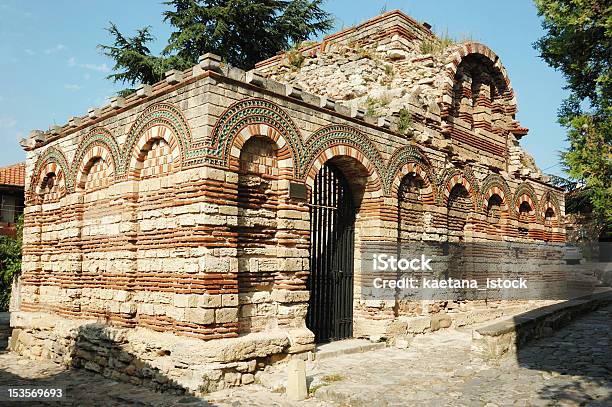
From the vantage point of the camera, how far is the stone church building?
7.07m

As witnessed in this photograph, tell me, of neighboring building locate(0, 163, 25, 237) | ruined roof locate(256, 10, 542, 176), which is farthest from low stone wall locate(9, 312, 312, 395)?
neighboring building locate(0, 163, 25, 237)

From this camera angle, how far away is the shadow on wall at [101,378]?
685 centimetres

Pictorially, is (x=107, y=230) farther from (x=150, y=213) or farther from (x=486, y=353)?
(x=486, y=353)

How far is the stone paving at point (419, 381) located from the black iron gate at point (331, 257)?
35.8 inches

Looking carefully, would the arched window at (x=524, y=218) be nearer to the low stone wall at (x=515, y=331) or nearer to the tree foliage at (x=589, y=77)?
the low stone wall at (x=515, y=331)

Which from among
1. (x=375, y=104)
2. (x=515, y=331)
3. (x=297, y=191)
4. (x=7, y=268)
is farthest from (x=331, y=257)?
(x=7, y=268)

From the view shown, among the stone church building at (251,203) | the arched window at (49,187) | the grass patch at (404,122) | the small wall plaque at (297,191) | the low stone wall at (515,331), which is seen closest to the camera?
the stone church building at (251,203)

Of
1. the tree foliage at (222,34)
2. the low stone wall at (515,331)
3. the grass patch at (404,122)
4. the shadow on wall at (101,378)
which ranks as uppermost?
the tree foliage at (222,34)

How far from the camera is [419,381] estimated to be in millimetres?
7020

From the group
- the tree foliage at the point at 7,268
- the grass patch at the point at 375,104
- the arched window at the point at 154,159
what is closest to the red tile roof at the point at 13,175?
the tree foliage at the point at 7,268

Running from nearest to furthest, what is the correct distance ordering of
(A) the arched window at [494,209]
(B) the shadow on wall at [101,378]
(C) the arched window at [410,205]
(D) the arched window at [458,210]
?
(B) the shadow on wall at [101,378] → (C) the arched window at [410,205] → (D) the arched window at [458,210] → (A) the arched window at [494,209]

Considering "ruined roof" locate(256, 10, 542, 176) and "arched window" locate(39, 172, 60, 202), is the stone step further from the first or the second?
"arched window" locate(39, 172, 60, 202)

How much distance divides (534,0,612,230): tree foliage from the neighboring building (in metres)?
17.4

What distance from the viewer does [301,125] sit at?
8266mm
